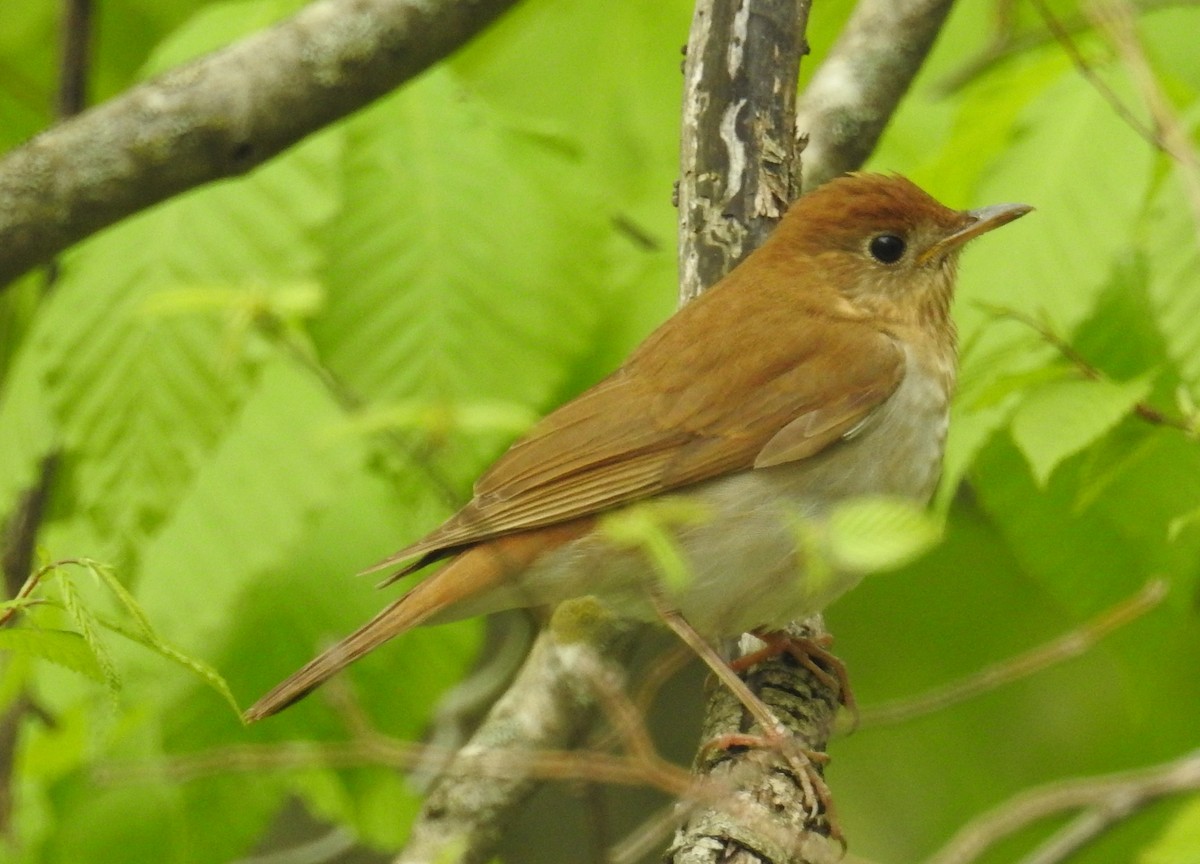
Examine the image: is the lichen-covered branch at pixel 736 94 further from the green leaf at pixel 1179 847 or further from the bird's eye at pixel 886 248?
the green leaf at pixel 1179 847

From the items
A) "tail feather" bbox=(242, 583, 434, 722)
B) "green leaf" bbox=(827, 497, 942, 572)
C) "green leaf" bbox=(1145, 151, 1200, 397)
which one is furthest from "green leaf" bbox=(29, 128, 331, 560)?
"green leaf" bbox=(1145, 151, 1200, 397)

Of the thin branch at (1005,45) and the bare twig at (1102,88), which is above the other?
the thin branch at (1005,45)

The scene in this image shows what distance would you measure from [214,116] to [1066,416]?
74.3 inches

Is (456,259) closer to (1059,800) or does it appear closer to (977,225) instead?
(977,225)

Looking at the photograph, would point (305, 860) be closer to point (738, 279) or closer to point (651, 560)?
point (651, 560)

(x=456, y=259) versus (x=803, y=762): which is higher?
(x=456, y=259)

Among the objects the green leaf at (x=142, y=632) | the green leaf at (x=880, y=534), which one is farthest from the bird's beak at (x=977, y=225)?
the green leaf at (x=142, y=632)

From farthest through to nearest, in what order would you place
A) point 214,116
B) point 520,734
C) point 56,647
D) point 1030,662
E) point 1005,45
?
point 1005,45
point 520,734
point 214,116
point 1030,662
point 56,647

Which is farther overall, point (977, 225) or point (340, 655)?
point (977, 225)

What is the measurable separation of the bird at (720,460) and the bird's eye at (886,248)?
6.5 inches

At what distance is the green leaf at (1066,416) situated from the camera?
2.94m

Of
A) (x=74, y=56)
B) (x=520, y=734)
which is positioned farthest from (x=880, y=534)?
(x=74, y=56)

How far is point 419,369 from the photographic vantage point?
3629 millimetres

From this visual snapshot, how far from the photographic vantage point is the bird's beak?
143 inches
